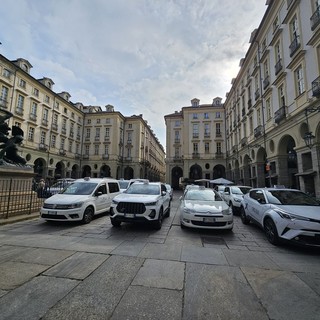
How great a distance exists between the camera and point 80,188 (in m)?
9.00

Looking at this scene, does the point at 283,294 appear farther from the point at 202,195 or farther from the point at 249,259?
the point at 202,195

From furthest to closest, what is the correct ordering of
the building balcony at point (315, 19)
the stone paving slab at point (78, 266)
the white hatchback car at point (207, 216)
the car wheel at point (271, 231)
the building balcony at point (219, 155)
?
the building balcony at point (219, 155), the building balcony at point (315, 19), the white hatchback car at point (207, 216), the car wheel at point (271, 231), the stone paving slab at point (78, 266)

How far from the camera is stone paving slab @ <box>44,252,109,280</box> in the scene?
357 cm

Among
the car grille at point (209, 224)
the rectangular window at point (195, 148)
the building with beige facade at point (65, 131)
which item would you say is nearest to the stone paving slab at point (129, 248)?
the car grille at point (209, 224)

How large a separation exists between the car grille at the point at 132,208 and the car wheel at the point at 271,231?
403cm

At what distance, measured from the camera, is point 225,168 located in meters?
39.7

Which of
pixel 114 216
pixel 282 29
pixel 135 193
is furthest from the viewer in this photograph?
pixel 282 29

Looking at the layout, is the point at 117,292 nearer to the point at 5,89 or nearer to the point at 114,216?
the point at 114,216

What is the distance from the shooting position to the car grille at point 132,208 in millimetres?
6861

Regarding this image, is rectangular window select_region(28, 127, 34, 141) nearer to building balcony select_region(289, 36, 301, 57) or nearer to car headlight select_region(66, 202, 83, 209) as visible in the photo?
car headlight select_region(66, 202, 83, 209)

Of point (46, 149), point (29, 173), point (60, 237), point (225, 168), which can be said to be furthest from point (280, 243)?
point (46, 149)

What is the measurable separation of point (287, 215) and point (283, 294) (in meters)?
2.85

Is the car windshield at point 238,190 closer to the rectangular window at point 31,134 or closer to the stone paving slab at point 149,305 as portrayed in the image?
the stone paving slab at point 149,305

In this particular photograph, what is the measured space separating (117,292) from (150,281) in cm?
61
